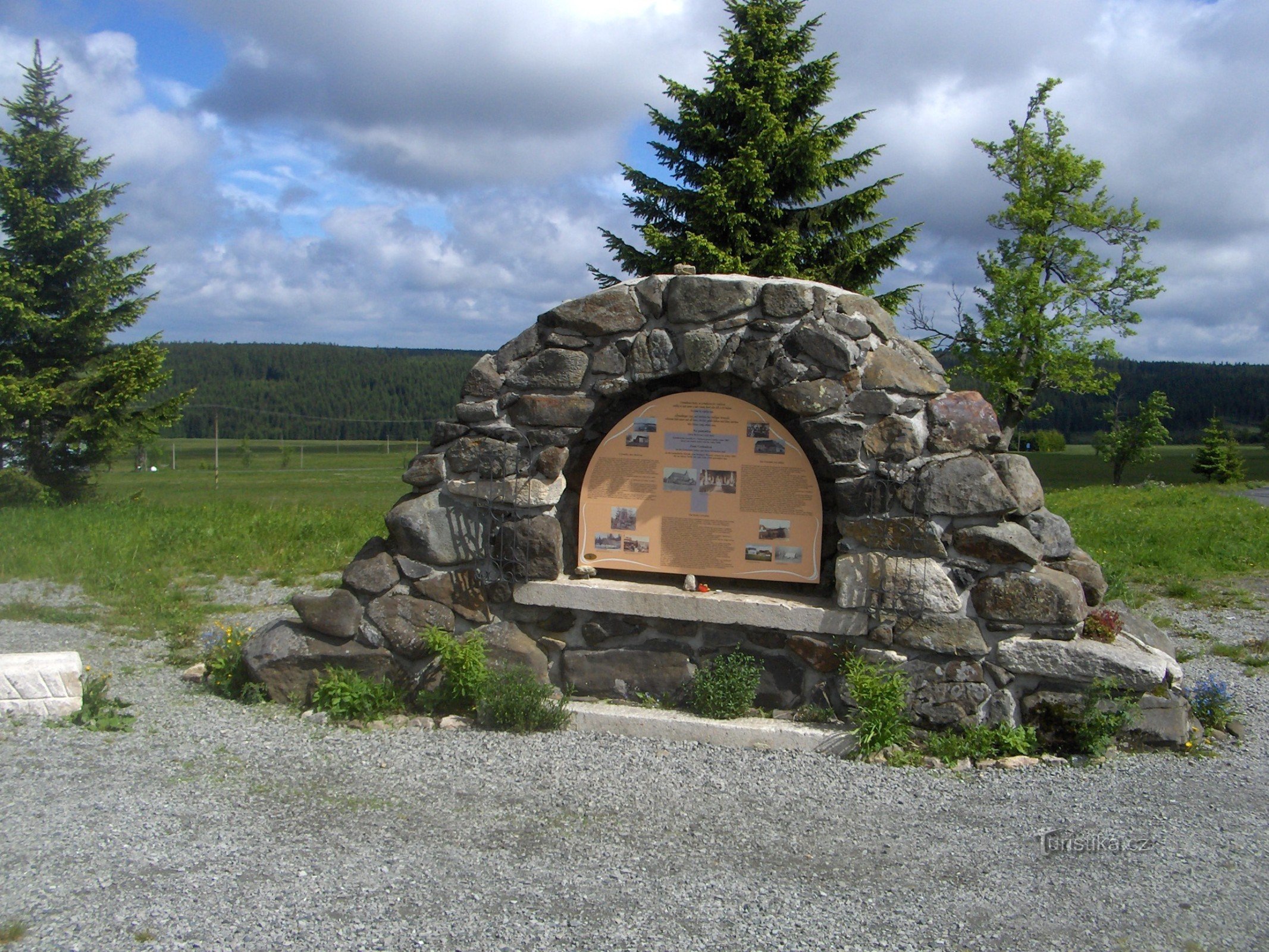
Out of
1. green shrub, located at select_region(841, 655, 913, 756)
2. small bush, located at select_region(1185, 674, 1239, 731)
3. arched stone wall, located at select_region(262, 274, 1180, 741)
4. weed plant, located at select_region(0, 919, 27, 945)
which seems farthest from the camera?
small bush, located at select_region(1185, 674, 1239, 731)

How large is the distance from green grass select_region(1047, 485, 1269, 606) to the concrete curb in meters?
3.77

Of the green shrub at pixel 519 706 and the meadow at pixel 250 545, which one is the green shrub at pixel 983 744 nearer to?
the green shrub at pixel 519 706

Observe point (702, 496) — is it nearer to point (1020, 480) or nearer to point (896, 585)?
point (896, 585)

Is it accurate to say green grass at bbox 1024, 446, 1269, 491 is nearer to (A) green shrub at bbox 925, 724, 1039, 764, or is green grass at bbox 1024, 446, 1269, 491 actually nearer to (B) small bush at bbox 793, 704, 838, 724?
(A) green shrub at bbox 925, 724, 1039, 764

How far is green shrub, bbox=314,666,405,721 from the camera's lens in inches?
231

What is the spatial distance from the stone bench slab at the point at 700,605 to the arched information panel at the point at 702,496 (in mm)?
223

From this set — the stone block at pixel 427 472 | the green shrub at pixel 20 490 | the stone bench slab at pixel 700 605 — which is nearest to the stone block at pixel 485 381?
the stone block at pixel 427 472

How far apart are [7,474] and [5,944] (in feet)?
54.4

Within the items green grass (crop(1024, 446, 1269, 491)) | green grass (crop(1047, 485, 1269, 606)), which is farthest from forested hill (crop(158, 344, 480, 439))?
green grass (crop(1047, 485, 1269, 606))

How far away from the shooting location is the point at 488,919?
356 cm

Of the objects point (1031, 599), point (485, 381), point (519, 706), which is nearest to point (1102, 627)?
point (1031, 599)

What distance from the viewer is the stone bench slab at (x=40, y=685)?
18.2 feet

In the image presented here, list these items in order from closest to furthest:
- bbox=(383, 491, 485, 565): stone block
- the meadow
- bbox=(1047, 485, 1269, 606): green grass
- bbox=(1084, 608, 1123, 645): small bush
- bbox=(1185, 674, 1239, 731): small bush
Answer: bbox=(1084, 608, 1123, 645): small bush < bbox=(1185, 674, 1239, 731): small bush < bbox=(383, 491, 485, 565): stone block < the meadow < bbox=(1047, 485, 1269, 606): green grass

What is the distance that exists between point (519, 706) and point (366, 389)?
3228 inches
